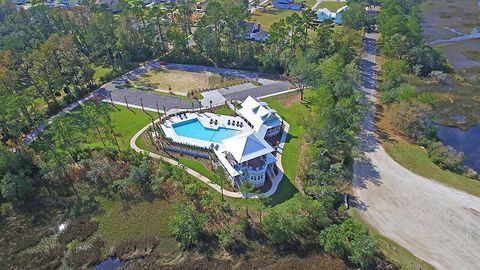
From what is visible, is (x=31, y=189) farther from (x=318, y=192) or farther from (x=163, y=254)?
(x=318, y=192)

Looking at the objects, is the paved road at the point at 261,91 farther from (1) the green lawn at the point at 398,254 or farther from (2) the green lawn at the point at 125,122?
A: (1) the green lawn at the point at 398,254

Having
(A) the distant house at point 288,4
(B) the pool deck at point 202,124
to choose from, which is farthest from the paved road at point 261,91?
(A) the distant house at point 288,4

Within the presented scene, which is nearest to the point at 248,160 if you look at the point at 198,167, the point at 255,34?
the point at 198,167

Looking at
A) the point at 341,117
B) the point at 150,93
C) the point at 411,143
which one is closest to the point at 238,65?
the point at 150,93

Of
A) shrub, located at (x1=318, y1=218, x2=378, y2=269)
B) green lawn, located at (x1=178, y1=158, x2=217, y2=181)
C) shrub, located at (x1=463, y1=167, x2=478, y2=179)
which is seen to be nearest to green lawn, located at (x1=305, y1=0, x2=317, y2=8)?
shrub, located at (x1=463, y1=167, x2=478, y2=179)

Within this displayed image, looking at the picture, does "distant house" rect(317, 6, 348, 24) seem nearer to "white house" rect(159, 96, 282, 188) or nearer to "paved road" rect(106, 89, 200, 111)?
"white house" rect(159, 96, 282, 188)
